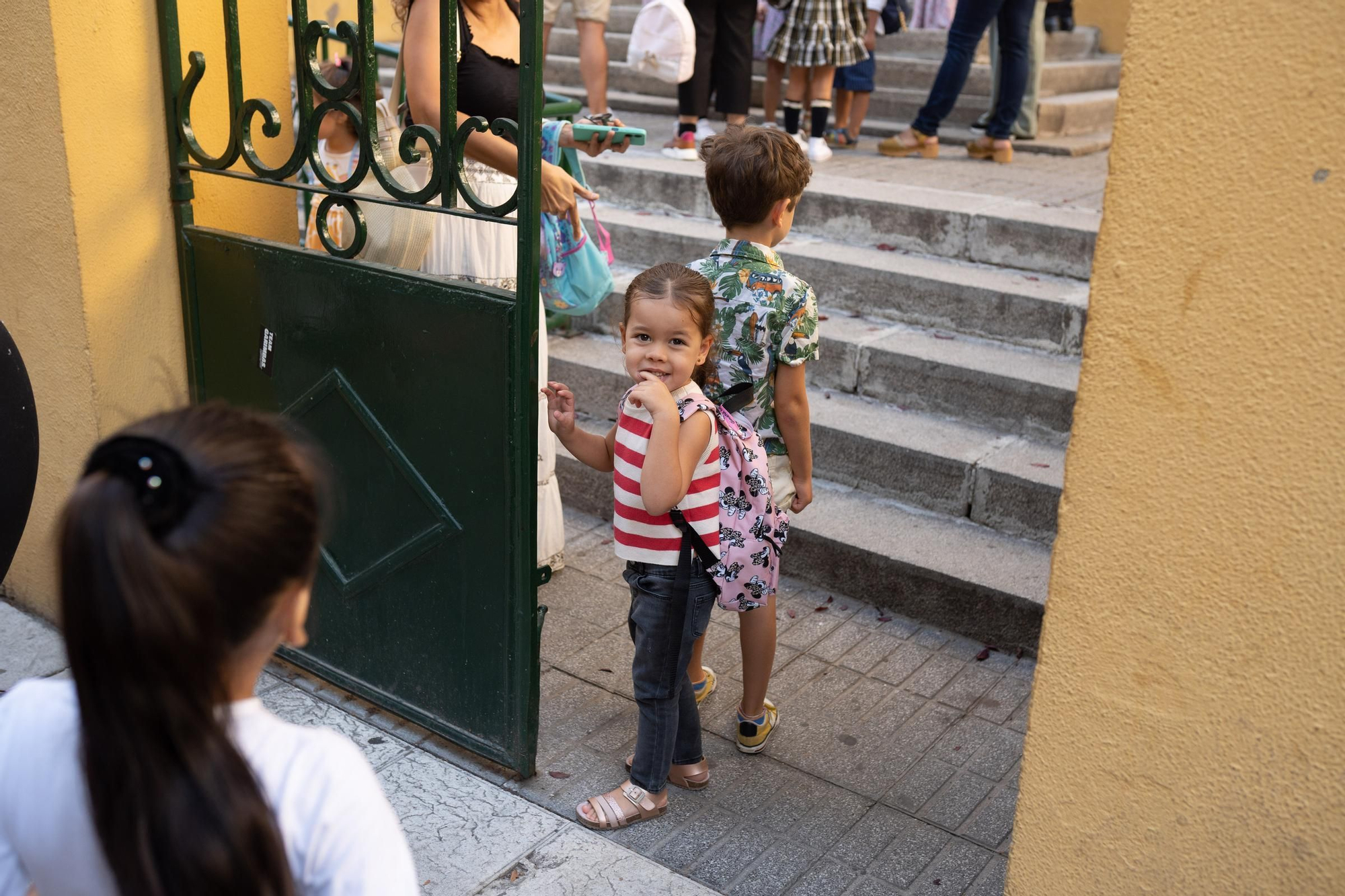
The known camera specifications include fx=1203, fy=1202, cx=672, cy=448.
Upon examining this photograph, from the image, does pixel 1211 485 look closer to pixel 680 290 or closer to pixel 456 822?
pixel 680 290

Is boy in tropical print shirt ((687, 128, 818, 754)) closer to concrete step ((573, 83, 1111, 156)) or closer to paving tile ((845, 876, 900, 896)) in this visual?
paving tile ((845, 876, 900, 896))

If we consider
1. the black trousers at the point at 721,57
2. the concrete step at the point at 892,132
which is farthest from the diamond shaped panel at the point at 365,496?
the concrete step at the point at 892,132

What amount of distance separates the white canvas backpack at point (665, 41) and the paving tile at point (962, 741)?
13.4 ft

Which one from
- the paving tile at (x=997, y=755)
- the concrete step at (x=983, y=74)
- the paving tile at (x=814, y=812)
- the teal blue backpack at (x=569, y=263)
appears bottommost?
the paving tile at (x=814, y=812)

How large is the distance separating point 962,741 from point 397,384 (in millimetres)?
1821

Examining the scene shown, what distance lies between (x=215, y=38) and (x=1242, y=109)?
111 inches

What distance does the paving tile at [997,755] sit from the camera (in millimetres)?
3219

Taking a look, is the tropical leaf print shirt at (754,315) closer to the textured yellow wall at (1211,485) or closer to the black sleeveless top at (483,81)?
the black sleeveless top at (483,81)

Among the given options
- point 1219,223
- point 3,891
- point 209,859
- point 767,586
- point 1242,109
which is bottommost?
point 767,586

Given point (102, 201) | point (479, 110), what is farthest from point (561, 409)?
point (102, 201)

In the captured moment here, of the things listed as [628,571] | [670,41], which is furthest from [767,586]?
[670,41]

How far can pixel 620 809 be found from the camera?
296 centimetres

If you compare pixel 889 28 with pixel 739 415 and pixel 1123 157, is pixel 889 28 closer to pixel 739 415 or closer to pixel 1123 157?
pixel 739 415

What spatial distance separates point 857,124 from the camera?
7.46 meters
